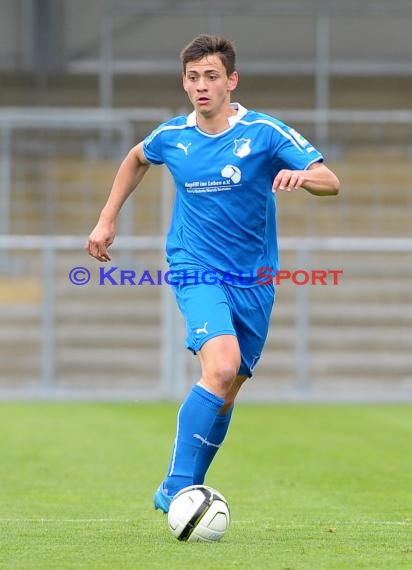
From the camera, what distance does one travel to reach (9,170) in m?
18.5

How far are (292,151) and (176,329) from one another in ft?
34.6

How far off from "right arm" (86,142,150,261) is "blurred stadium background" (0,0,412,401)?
31.1 ft

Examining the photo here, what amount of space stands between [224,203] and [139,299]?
11.1m

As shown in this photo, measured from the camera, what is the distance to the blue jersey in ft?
20.2

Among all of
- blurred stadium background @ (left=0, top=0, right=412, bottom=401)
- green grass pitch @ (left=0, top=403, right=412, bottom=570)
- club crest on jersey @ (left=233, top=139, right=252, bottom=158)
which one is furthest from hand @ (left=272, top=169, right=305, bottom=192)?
blurred stadium background @ (left=0, top=0, right=412, bottom=401)

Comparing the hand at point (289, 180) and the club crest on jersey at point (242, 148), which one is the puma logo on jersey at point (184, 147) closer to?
the club crest on jersey at point (242, 148)

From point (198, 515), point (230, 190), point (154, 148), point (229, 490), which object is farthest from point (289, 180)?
point (229, 490)

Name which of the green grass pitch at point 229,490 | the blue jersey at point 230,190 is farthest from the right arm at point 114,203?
the green grass pitch at point 229,490

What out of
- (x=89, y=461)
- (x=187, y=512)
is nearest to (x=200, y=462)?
(x=187, y=512)

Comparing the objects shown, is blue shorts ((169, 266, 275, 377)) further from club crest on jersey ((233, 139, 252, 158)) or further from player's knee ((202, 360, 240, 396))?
club crest on jersey ((233, 139, 252, 158))

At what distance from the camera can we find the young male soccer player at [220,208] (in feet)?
19.8

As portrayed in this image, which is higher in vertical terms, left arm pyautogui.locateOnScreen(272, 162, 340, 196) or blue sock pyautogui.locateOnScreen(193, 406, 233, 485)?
left arm pyautogui.locateOnScreen(272, 162, 340, 196)

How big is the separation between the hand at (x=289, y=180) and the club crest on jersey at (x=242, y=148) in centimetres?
54

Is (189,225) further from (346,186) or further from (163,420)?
(346,186)
